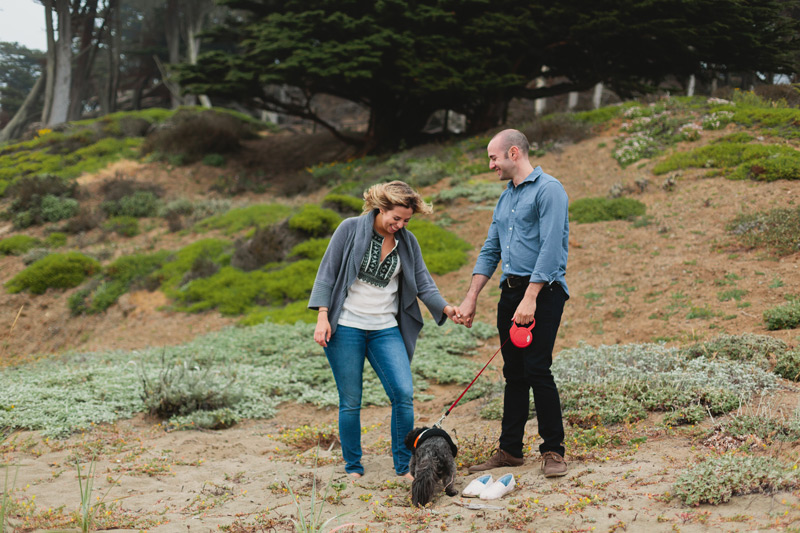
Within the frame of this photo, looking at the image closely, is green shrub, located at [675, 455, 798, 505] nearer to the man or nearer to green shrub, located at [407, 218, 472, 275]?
the man

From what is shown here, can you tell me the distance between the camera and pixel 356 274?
3855mm

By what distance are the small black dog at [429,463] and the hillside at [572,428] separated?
11cm

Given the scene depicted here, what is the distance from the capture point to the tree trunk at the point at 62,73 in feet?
88.6

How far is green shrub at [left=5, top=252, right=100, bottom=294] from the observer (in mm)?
12875

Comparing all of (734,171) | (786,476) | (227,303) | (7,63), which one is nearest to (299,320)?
(227,303)

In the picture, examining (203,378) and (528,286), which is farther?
(203,378)

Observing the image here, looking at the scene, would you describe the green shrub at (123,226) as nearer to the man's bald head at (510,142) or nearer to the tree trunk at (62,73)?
the man's bald head at (510,142)

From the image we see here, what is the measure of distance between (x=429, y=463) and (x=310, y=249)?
28.7ft

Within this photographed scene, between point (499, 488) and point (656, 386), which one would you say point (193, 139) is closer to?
point (656, 386)

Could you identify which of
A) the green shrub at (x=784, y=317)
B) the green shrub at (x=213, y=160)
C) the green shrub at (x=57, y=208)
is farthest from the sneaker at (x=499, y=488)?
the green shrub at (x=213, y=160)

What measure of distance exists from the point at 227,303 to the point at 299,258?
1.81m

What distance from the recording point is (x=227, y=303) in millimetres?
10750

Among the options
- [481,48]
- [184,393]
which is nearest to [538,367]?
[184,393]

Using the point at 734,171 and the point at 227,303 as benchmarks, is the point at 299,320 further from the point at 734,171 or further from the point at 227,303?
the point at 734,171
